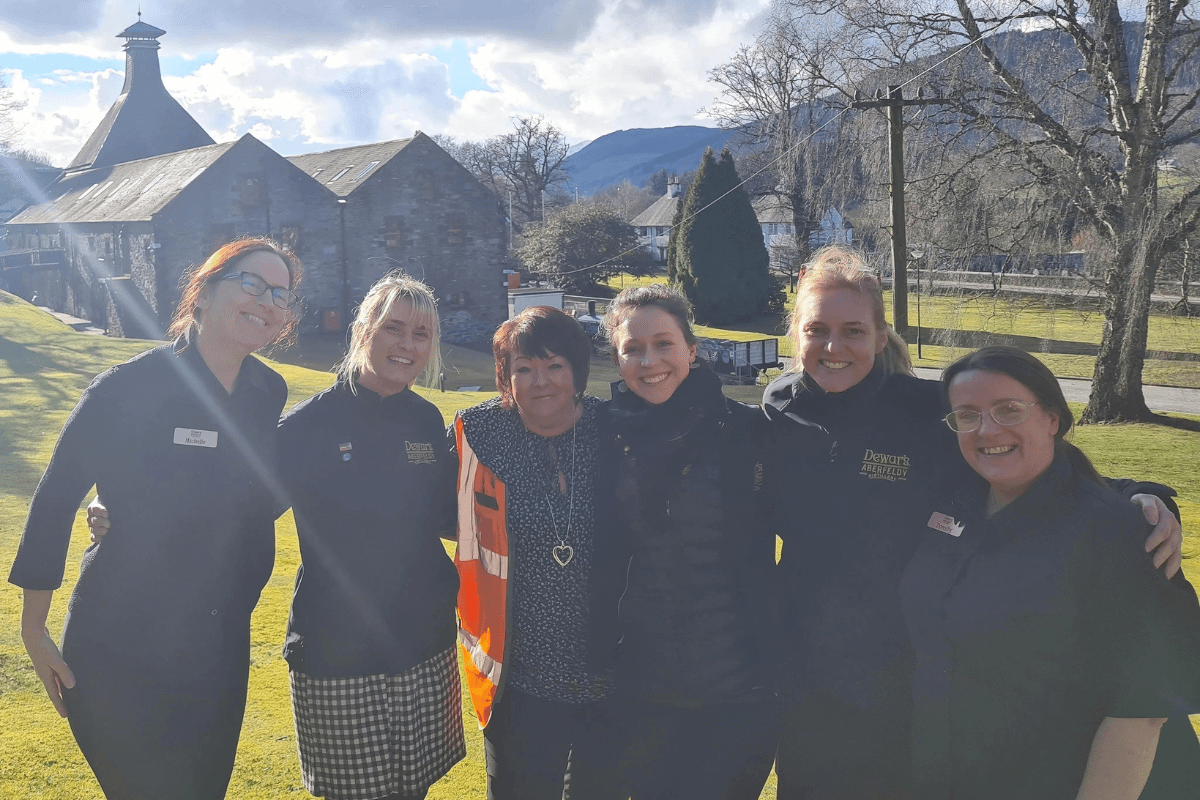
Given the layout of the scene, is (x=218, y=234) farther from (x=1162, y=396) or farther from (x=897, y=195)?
(x=1162, y=396)

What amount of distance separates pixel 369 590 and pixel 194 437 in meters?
0.77

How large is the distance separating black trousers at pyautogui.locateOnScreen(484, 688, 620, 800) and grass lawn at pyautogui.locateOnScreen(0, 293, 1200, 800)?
1.29 meters

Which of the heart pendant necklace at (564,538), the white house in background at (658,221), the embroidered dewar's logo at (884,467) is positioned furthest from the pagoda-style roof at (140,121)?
the embroidered dewar's logo at (884,467)

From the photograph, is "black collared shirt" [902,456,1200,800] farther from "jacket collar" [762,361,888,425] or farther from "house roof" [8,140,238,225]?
"house roof" [8,140,238,225]

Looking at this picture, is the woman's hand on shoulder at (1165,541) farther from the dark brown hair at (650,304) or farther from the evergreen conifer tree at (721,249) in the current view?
the evergreen conifer tree at (721,249)

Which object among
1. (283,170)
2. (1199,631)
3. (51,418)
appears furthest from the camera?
(283,170)

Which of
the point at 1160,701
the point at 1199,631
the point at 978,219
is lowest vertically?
the point at 1160,701

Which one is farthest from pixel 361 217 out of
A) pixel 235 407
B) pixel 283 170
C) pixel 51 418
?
pixel 235 407

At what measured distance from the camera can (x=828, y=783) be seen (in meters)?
2.92

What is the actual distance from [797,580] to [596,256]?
48781mm

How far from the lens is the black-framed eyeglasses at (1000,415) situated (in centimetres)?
255

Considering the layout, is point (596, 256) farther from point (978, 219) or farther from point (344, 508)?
point (344, 508)

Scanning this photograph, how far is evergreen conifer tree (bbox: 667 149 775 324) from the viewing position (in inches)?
1588

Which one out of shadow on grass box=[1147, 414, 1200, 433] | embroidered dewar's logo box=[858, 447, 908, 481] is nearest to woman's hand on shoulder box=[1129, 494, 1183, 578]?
embroidered dewar's logo box=[858, 447, 908, 481]
